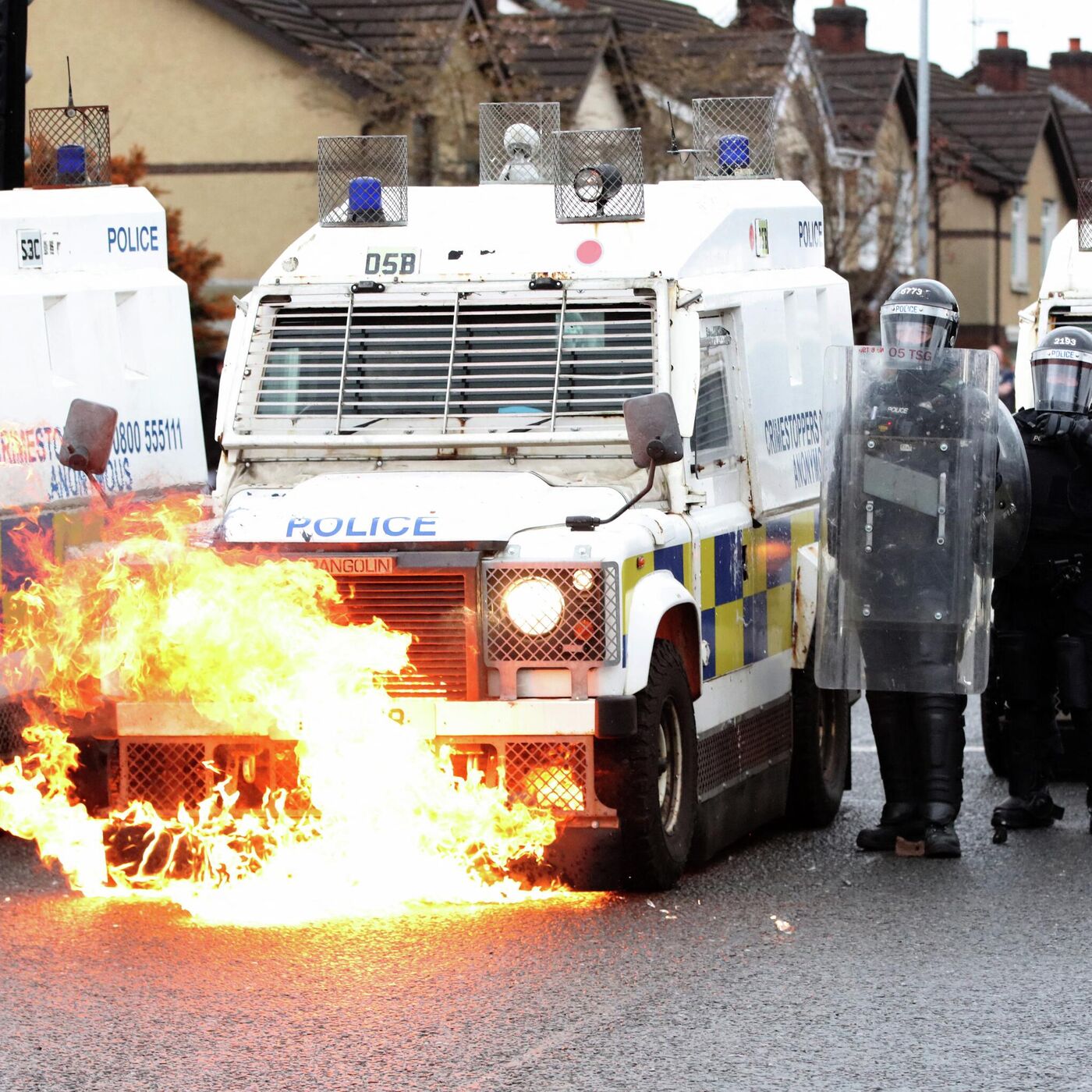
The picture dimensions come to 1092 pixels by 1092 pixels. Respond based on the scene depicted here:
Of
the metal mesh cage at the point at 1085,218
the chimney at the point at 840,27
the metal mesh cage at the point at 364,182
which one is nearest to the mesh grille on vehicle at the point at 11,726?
the metal mesh cage at the point at 364,182

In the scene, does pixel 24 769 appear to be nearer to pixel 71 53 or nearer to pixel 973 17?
pixel 71 53

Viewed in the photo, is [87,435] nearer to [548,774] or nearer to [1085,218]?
[548,774]

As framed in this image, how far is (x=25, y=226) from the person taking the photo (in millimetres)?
10242

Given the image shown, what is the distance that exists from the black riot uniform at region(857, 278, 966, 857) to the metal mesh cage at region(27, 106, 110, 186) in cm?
410

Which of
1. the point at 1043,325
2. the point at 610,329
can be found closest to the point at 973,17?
the point at 1043,325

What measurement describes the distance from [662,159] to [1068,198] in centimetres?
2607

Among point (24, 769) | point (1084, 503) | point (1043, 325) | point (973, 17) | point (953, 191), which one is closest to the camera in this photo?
point (24, 769)

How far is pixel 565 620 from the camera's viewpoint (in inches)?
313

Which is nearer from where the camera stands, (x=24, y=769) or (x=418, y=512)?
(x=418, y=512)

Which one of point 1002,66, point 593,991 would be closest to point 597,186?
point 593,991

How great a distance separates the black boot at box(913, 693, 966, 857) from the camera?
30.7 feet

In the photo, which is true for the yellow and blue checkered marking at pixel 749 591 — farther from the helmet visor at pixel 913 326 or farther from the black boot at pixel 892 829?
the helmet visor at pixel 913 326

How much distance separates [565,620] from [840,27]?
4508cm

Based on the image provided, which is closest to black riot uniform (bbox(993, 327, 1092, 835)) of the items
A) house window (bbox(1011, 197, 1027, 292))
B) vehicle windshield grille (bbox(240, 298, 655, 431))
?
vehicle windshield grille (bbox(240, 298, 655, 431))
